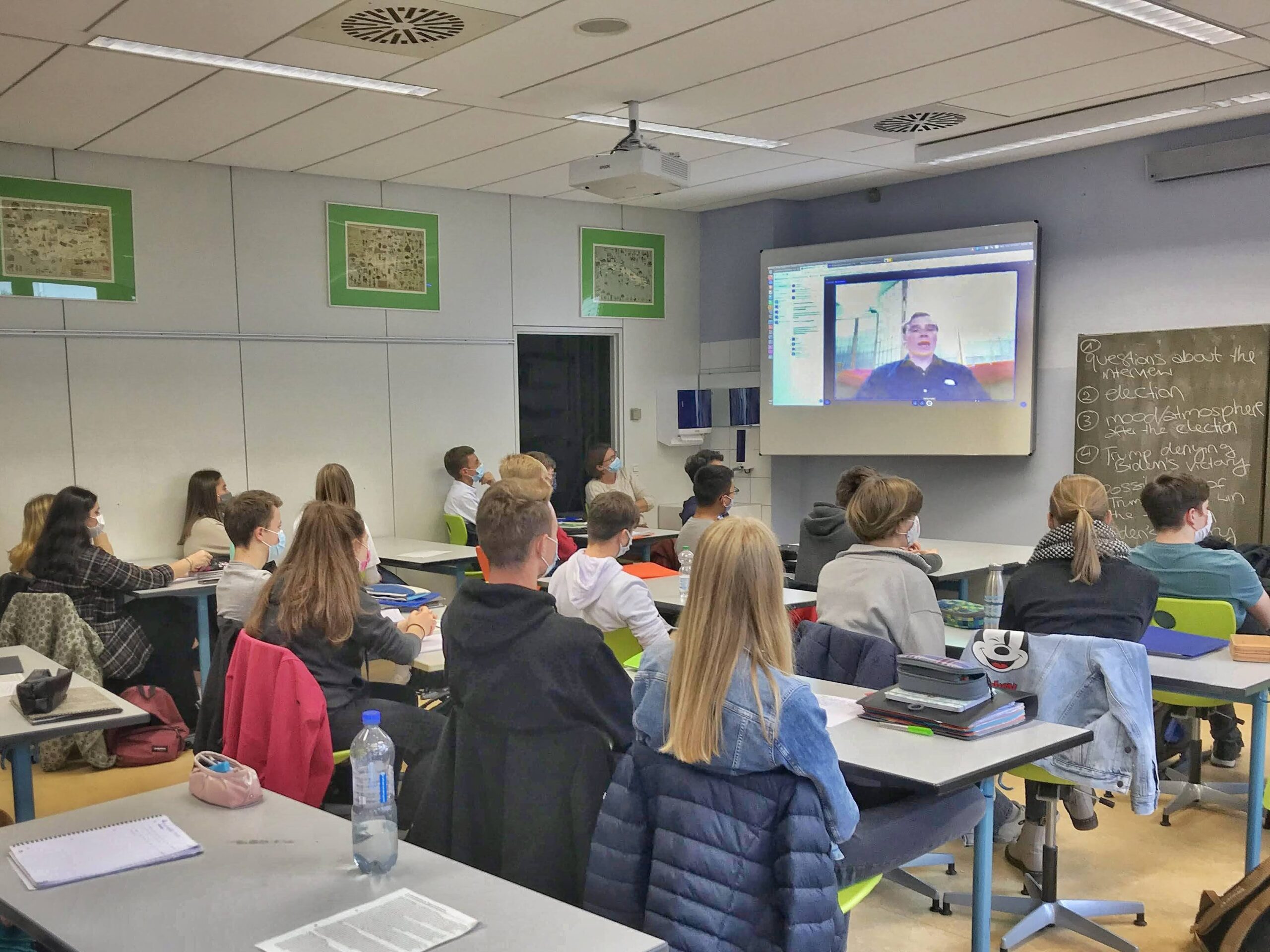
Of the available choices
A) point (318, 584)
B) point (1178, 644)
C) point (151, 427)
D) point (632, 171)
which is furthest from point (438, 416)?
point (1178, 644)

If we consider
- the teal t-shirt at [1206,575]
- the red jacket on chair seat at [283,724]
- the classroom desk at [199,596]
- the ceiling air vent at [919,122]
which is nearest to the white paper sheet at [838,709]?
the red jacket on chair seat at [283,724]

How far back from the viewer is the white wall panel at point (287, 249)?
6.88 m

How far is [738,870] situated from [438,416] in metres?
6.10

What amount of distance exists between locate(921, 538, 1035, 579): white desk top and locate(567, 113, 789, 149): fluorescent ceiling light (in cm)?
251

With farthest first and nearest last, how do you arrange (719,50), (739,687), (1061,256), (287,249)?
(1061,256) → (287,249) → (719,50) → (739,687)

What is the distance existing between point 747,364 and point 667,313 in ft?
2.59

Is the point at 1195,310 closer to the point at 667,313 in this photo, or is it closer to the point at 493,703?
the point at 667,313

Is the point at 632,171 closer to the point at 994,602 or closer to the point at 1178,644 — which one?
the point at 994,602

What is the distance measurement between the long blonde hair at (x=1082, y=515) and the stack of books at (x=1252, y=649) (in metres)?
0.53

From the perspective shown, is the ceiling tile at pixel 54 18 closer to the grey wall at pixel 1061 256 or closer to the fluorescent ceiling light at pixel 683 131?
A: the fluorescent ceiling light at pixel 683 131

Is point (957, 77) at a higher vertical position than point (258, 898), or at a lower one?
higher

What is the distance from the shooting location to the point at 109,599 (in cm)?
493

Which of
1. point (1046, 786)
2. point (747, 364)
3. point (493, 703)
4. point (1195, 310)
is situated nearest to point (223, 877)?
point (493, 703)

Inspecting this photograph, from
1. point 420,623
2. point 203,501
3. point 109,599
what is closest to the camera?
point 420,623
